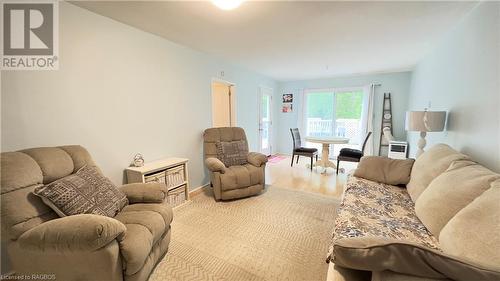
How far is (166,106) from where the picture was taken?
2.97 meters

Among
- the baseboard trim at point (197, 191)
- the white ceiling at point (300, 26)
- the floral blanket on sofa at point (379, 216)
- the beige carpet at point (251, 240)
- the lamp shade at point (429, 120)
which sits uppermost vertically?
the white ceiling at point (300, 26)

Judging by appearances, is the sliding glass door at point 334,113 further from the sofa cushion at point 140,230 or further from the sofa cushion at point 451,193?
the sofa cushion at point 140,230

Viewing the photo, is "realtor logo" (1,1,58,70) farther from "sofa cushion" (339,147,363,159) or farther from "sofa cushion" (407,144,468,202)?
"sofa cushion" (339,147,363,159)

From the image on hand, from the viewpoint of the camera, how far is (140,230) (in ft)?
4.83

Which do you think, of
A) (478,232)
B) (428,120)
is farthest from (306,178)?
(478,232)

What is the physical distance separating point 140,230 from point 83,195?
1.66ft

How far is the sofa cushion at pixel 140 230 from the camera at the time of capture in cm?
134

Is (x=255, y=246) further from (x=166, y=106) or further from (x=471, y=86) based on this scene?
(x=471, y=86)

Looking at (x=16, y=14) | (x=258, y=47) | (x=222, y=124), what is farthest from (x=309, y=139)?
(x=16, y=14)

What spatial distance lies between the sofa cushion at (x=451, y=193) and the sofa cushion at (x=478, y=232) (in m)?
0.09

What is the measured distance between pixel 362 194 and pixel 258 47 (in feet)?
8.13

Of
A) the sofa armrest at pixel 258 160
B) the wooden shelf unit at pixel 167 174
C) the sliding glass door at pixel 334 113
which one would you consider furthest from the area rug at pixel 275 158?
the wooden shelf unit at pixel 167 174

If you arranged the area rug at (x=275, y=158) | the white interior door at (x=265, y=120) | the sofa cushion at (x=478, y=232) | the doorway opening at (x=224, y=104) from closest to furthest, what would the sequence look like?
the sofa cushion at (x=478, y=232)
the doorway opening at (x=224, y=104)
the white interior door at (x=265, y=120)
the area rug at (x=275, y=158)

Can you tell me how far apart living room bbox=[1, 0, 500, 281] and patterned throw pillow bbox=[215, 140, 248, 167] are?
3 cm
